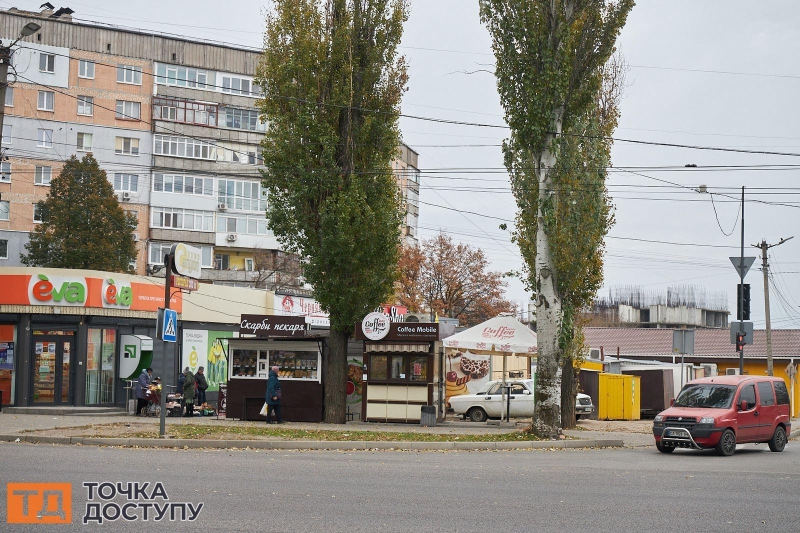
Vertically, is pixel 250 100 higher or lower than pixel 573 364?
higher

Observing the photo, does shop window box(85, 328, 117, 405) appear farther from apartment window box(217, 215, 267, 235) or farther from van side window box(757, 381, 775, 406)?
apartment window box(217, 215, 267, 235)

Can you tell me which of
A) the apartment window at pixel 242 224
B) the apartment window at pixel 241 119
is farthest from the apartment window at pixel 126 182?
the apartment window at pixel 241 119

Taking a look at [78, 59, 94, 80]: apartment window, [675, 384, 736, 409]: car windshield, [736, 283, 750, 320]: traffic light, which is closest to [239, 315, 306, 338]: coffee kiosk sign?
[675, 384, 736, 409]: car windshield

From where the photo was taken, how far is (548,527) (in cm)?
1009

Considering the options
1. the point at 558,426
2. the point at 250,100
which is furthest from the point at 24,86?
the point at 558,426

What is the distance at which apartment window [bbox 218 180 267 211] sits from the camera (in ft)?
233

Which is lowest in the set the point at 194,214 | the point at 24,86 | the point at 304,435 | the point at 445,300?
the point at 304,435

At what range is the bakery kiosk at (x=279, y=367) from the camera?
95.7ft

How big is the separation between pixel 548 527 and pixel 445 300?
66002 millimetres

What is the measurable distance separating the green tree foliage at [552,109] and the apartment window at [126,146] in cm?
4940

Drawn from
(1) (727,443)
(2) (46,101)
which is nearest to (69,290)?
(1) (727,443)

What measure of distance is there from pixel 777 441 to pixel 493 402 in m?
10.9

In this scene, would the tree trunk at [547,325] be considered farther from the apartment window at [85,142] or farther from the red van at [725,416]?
the apartment window at [85,142]

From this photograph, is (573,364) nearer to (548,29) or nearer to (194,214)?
(548,29)
